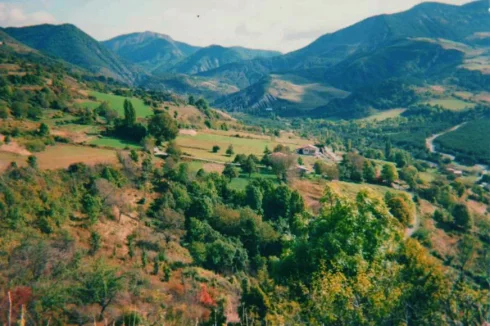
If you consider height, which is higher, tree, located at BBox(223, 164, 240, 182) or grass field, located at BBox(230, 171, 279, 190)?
tree, located at BBox(223, 164, 240, 182)

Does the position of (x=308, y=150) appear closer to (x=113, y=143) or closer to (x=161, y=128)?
(x=161, y=128)

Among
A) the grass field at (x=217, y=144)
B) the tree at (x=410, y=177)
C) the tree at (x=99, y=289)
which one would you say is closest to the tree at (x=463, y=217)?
the tree at (x=410, y=177)

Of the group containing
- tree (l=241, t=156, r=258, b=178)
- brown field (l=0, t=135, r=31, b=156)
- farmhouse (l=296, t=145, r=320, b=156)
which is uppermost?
brown field (l=0, t=135, r=31, b=156)

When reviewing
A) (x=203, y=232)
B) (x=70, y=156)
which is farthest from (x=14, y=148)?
(x=203, y=232)

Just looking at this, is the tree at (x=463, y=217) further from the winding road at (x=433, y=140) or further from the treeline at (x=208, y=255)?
the winding road at (x=433, y=140)

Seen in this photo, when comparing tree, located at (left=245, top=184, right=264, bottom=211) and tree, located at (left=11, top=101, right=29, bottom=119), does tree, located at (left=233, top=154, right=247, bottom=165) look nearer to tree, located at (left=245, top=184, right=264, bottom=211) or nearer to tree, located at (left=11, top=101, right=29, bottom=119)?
tree, located at (left=245, top=184, right=264, bottom=211)

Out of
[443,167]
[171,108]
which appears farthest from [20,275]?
[443,167]

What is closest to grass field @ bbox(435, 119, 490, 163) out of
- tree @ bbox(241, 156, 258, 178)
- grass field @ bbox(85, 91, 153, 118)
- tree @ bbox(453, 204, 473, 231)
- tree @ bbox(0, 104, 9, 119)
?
tree @ bbox(453, 204, 473, 231)
